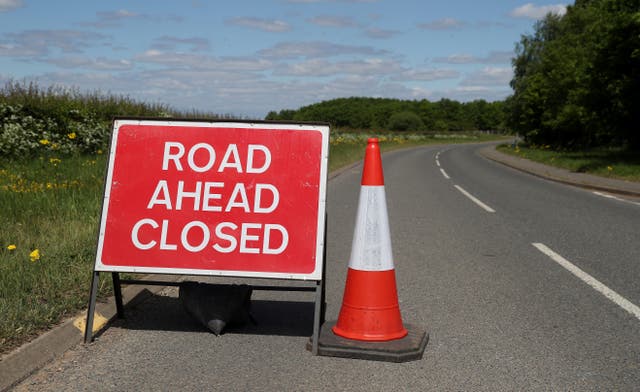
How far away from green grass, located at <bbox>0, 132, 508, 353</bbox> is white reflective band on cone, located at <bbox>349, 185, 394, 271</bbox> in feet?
6.58

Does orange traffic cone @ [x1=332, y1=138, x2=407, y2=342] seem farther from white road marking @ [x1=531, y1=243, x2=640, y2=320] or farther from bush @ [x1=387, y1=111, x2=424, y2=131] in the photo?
bush @ [x1=387, y1=111, x2=424, y2=131]

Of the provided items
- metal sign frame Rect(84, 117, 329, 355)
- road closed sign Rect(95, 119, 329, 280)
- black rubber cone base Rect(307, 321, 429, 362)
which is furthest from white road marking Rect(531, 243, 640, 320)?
road closed sign Rect(95, 119, 329, 280)

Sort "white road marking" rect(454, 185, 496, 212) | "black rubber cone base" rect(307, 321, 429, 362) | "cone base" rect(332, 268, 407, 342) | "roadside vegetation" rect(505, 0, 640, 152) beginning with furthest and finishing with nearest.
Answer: "roadside vegetation" rect(505, 0, 640, 152) < "white road marking" rect(454, 185, 496, 212) < "cone base" rect(332, 268, 407, 342) < "black rubber cone base" rect(307, 321, 429, 362)

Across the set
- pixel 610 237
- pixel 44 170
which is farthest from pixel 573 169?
pixel 44 170

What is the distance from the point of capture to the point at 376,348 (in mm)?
3973

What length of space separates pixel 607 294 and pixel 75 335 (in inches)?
164

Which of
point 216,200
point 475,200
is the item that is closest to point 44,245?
point 216,200

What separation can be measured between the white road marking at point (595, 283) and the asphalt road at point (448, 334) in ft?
0.06

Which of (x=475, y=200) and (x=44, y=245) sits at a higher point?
(x=44, y=245)

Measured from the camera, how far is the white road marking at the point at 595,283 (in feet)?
16.7

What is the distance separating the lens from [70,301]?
4609 mm

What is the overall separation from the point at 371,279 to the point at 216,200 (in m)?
1.15

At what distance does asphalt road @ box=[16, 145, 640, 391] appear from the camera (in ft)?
11.7

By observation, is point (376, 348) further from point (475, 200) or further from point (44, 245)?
point (475, 200)
